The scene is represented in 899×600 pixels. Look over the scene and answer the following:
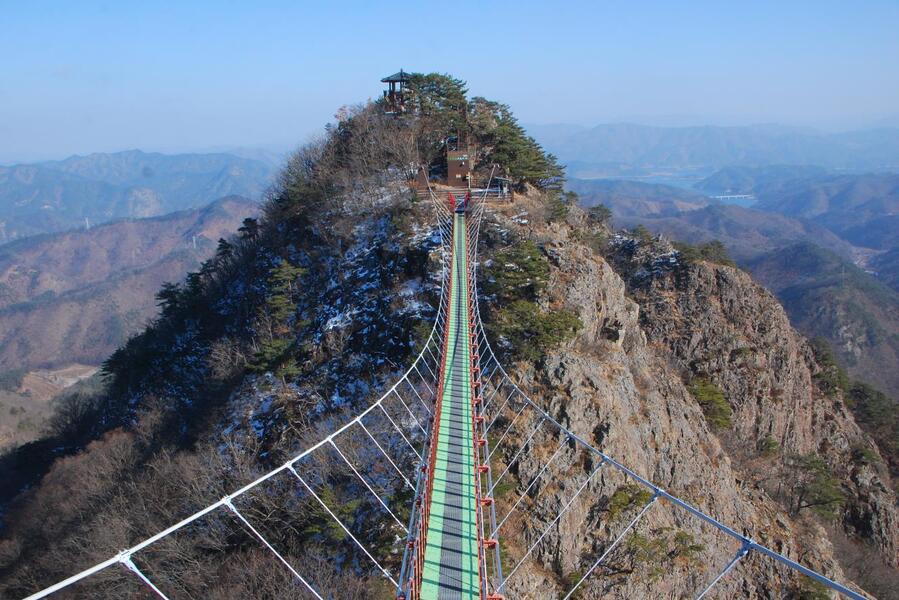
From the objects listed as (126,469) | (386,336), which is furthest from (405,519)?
(126,469)

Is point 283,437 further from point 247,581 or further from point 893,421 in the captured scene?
point 893,421

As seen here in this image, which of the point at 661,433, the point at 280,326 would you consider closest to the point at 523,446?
the point at 661,433

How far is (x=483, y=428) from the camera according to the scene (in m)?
15.6

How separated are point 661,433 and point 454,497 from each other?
36.6ft

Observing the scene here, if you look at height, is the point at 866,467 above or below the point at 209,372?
below

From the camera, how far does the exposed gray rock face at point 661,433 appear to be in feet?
50.5

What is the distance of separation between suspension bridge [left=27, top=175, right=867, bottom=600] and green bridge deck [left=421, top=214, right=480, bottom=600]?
2cm

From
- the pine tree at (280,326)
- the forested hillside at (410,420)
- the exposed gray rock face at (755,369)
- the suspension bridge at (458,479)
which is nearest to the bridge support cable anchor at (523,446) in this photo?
the suspension bridge at (458,479)

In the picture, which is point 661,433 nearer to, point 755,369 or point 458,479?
point 458,479

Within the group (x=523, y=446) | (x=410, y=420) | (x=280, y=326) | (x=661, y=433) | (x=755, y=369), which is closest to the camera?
(x=523, y=446)

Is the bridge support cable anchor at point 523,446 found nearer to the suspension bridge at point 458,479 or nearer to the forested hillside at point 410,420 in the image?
the suspension bridge at point 458,479

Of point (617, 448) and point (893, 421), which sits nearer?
point (617, 448)

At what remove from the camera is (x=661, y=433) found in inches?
794

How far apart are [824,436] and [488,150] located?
88.0ft
